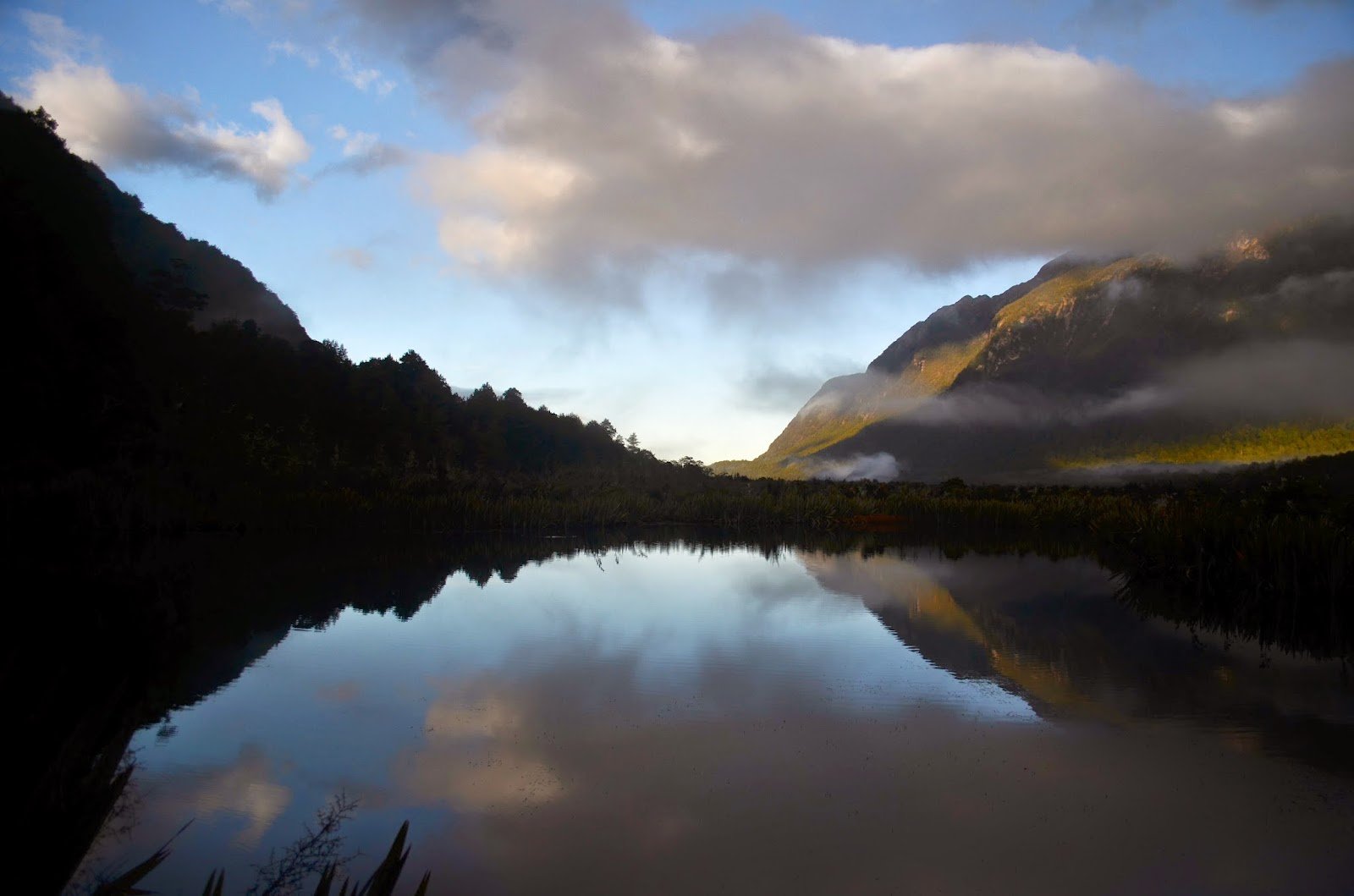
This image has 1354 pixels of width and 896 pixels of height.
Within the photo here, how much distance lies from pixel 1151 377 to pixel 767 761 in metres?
153

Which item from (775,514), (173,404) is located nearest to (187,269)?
(173,404)

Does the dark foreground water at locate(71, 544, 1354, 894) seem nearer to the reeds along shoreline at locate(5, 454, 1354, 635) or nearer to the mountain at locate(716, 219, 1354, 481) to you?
the reeds along shoreline at locate(5, 454, 1354, 635)

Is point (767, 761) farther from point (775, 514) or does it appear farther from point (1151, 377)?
point (1151, 377)

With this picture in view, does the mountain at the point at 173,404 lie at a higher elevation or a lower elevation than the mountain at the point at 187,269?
lower

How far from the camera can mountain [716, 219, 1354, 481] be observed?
112875 mm

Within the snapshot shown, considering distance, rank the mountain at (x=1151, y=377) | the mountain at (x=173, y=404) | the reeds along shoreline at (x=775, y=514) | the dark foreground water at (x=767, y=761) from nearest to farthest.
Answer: the dark foreground water at (x=767, y=761) < the reeds along shoreline at (x=775, y=514) < the mountain at (x=173, y=404) < the mountain at (x=1151, y=377)

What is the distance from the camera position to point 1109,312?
156125mm

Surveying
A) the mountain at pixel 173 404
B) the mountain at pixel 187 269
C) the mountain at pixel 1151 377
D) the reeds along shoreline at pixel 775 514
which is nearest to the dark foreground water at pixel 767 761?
the reeds along shoreline at pixel 775 514

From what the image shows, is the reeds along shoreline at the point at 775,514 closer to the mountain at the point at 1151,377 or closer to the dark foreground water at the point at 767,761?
the dark foreground water at the point at 767,761

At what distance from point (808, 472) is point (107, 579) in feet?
507

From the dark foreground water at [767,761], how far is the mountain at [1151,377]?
366 feet

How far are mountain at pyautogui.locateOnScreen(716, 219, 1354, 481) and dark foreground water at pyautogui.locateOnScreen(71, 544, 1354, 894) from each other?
111645 mm

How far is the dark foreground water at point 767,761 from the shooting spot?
376 cm

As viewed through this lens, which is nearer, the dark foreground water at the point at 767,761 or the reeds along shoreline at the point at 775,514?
the dark foreground water at the point at 767,761
